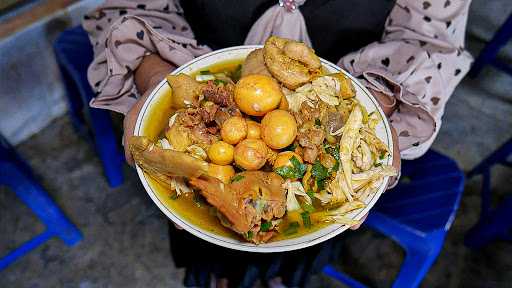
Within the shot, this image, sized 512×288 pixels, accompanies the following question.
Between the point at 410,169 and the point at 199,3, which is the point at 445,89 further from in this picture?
the point at 199,3

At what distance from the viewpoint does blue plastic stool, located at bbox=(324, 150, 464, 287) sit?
57.8 inches

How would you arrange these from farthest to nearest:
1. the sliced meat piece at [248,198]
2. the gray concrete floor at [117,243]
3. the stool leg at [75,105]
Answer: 1. the stool leg at [75,105]
2. the gray concrete floor at [117,243]
3. the sliced meat piece at [248,198]

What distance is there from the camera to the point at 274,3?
1216mm

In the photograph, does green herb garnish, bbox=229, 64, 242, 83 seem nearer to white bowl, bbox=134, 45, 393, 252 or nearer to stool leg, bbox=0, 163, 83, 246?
white bowl, bbox=134, 45, 393, 252

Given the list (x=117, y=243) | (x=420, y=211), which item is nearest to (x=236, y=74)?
(x=420, y=211)

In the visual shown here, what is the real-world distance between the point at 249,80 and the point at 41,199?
1.33 metres

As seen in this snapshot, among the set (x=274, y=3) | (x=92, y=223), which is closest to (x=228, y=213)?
(x=274, y=3)

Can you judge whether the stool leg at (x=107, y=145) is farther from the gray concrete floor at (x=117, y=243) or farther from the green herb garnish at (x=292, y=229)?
the green herb garnish at (x=292, y=229)

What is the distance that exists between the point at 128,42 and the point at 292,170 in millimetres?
625

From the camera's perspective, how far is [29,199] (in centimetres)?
181

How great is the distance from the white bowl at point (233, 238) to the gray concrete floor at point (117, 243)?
1283 mm

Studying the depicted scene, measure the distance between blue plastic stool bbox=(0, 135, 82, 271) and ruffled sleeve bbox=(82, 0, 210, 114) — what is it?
71 cm

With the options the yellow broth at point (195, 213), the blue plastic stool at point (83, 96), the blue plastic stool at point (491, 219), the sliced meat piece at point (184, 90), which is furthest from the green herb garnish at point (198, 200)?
the blue plastic stool at point (491, 219)

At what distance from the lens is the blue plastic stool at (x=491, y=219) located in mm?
1988
